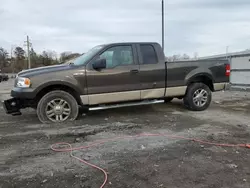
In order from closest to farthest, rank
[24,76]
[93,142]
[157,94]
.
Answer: [93,142], [24,76], [157,94]

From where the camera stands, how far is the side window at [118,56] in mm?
5777

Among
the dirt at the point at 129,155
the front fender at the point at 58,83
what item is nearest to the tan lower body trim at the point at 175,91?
the dirt at the point at 129,155

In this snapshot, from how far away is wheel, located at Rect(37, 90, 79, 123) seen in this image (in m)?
5.34

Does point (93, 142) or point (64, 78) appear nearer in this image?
point (93, 142)

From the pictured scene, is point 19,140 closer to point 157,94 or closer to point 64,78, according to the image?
point 64,78

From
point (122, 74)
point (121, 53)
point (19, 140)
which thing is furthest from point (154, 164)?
point (121, 53)

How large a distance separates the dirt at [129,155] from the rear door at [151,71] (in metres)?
0.73

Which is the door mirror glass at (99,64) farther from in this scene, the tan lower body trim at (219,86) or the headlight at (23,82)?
the tan lower body trim at (219,86)

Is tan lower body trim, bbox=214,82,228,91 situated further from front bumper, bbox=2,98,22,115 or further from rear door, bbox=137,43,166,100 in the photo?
front bumper, bbox=2,98,22,115

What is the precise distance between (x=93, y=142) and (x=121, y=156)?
849 mm

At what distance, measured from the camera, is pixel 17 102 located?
17.6 feet

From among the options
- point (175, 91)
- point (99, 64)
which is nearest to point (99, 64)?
point (99, 64)

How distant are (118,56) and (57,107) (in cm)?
199

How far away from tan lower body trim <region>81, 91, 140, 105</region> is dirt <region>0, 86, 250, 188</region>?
505 millimetres
